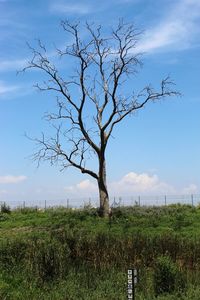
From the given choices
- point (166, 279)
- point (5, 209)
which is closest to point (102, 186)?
point (5, 209)

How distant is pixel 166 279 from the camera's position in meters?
12.8

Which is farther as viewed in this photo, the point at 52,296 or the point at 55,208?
the point at 55,208

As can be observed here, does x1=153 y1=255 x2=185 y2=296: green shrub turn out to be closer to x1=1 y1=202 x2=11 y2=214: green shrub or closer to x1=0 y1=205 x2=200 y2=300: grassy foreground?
x1=0 y1=205 x2=200 y2=300: grassy foreground

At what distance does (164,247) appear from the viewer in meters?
17.9

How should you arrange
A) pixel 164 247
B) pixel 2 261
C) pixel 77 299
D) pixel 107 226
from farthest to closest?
pixel 107 226, pixel 164 247, pixel 2 261, pixel 77 299

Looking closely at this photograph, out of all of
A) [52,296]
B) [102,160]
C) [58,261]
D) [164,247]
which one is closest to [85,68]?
[102,160]

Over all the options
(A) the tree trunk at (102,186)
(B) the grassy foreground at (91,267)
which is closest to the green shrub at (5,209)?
(A) the tree trunk at (102,186)

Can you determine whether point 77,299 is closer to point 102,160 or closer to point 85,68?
point 102,160

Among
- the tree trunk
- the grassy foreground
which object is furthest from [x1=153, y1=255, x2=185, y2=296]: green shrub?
the tree trunk

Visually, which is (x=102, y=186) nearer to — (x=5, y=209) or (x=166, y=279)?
(x=5, y=209)

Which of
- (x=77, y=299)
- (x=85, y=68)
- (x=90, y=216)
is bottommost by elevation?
(x=77, y=299)

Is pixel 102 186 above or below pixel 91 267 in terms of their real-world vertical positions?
above

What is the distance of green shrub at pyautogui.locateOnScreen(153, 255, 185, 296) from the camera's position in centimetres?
1274

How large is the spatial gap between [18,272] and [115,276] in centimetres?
254
